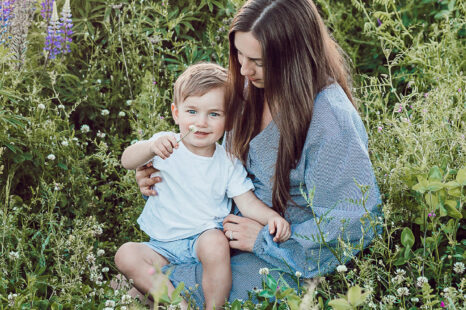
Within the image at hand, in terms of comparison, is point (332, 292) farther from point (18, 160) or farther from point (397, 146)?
point (18, 160)

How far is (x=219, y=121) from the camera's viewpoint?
2510 mm

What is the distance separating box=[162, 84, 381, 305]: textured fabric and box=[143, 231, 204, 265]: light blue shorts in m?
0.05

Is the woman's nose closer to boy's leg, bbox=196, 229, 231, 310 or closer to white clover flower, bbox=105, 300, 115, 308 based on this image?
boy's leg, bbox=196, 229, 231, 310

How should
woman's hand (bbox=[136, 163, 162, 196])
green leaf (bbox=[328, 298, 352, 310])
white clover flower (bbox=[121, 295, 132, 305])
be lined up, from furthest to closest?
1. woman's hand (bbox=[136, 163, 162, 196])
2. white clover flower (bbox=[121, 295, 132, 305])
3. green leaf (bbox=[328, 298, 352, 310])

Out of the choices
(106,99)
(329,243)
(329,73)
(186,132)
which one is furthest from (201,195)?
(106,99)

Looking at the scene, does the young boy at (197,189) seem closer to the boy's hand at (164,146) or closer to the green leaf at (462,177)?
the boy's hand at (164,146)

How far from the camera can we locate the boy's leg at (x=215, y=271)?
238 centimetres

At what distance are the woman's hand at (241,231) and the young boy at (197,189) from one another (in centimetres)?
2

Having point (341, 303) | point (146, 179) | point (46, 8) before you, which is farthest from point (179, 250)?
point (46, 8)

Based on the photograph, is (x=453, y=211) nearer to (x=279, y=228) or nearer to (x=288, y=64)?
(x=279, y=228)

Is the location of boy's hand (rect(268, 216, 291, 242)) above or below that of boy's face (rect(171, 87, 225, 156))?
below

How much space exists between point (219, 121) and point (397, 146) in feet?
3.24

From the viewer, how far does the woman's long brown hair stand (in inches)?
91.9

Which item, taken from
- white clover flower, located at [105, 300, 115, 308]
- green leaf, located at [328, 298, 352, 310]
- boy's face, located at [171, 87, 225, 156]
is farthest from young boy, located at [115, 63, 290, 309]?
green leaf, located at [328, 298, 352, 310]
